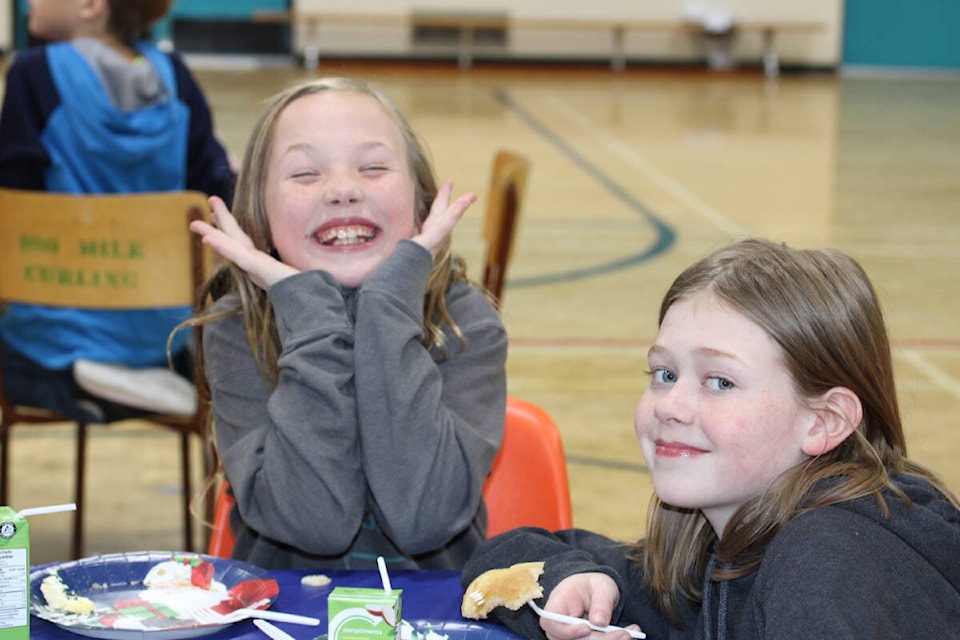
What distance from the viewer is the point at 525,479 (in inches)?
83.0

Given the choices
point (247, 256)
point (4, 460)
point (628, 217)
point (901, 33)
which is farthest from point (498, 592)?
point (901, 33)

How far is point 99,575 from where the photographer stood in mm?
1532

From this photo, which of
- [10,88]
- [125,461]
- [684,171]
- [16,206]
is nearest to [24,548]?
[16,206]

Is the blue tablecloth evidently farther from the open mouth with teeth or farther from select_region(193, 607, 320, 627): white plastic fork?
the open mouth with teeth

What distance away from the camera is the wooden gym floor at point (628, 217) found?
3.95 metres

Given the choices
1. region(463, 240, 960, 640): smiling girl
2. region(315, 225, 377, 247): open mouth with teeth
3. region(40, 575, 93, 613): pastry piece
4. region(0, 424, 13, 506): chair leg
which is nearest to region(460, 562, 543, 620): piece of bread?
region(463, 240, 960, 640): smiling girl

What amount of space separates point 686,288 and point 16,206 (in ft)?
6.10

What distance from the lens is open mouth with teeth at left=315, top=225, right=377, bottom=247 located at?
199 centimetres

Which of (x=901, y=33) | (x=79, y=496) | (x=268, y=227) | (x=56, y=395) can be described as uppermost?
(x=901, y=33)

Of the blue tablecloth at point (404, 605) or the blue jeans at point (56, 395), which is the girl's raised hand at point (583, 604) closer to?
the blue tablecloth at point (404, 605)

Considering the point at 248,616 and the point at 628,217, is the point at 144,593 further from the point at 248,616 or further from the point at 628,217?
the point at 628,217

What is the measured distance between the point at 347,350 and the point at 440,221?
27cm

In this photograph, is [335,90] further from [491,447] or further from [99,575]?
[99,575]

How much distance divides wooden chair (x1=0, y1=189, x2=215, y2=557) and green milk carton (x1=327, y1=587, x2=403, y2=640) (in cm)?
165
